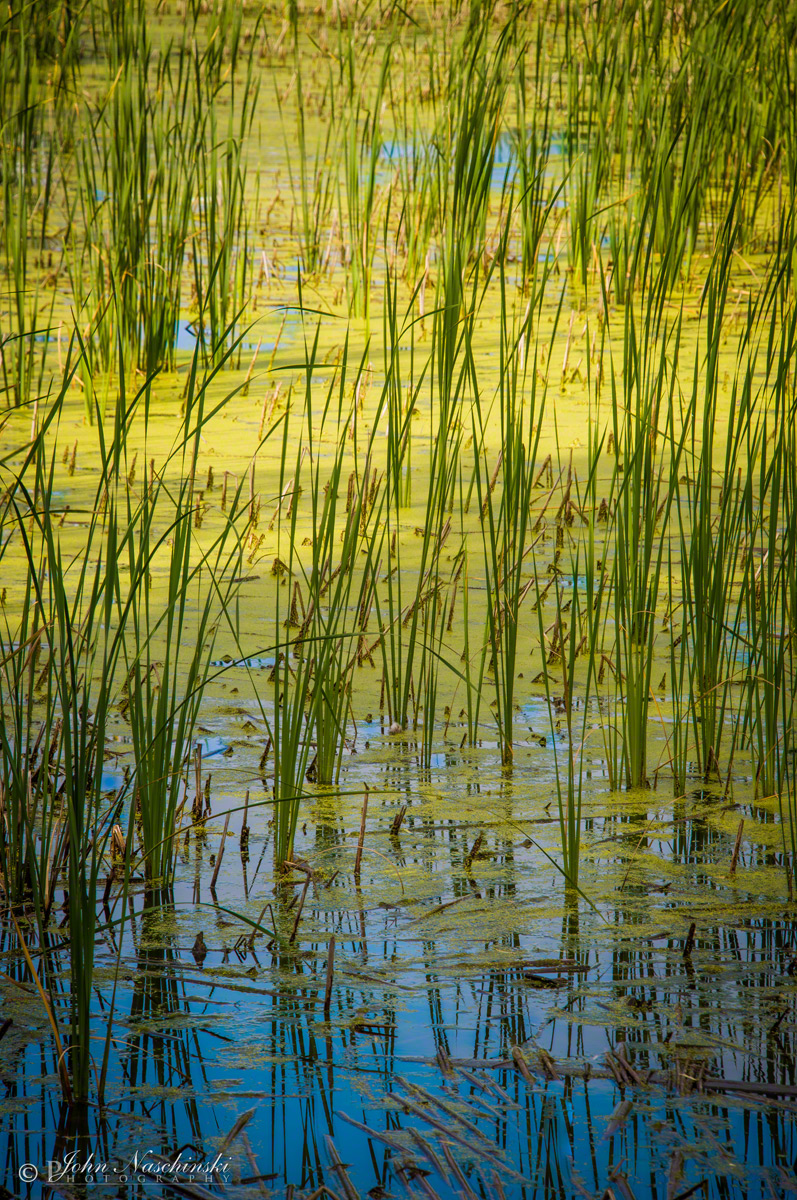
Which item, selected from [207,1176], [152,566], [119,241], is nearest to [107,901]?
[207,1176]

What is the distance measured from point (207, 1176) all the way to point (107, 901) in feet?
1.91

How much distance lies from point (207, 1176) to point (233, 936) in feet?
1.50

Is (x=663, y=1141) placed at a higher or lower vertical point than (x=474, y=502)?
lower

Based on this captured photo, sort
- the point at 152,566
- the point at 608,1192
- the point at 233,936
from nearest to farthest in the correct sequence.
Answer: the point at 608,1192 → the point at 233,936 → the point at 152,566

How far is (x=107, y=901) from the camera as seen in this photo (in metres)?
1.79

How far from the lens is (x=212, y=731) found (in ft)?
7.74

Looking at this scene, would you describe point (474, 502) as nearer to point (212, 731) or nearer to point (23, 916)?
point (212, 731)

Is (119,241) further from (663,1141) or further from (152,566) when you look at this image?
(663,1141)

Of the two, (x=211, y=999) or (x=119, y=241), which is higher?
(x=119, y=241)

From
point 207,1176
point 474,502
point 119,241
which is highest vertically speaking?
point 119,241

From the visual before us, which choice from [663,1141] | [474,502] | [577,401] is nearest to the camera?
[663,1141]

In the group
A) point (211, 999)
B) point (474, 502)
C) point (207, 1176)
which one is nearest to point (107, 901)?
point (211, 999)

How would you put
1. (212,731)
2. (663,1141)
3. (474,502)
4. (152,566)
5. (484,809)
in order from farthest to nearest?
1. (474,502)
2. (152,566)
3. (212,731)
4. (484,809)
5. (663,1141)

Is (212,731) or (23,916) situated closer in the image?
(23,916)
